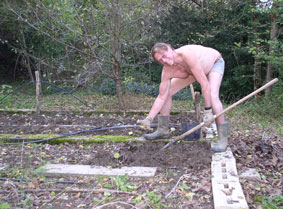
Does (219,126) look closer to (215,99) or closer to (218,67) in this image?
(215,99)

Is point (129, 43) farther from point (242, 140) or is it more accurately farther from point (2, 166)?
point (2, 166)

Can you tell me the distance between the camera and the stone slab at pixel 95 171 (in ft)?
10.6

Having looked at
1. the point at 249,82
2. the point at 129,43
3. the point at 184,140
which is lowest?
the point at 184,140

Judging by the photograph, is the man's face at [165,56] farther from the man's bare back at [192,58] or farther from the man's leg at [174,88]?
the man's leg at [174,88]

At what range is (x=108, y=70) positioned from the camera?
855cm

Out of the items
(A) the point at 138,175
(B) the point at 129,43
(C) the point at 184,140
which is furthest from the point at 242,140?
(B) the point at 129,43

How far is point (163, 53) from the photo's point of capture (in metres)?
3.69

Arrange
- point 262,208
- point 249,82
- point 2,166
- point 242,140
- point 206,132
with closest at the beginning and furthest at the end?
point 262,208 < point 2,166 < point 242,140 < point 206,132 < point 249,82

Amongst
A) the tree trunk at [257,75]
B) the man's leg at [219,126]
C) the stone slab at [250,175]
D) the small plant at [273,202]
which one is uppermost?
the tree trunk at [257,75]


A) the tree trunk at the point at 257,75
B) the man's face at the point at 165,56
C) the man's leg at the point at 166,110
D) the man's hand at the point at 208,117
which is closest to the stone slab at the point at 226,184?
the man's hand at the point at 208,117

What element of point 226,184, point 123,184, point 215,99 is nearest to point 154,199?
point 123,184

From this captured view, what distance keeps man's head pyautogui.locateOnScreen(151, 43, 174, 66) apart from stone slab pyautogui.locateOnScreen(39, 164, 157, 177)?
1.38 meters

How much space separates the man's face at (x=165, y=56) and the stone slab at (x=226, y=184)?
4.35 feet

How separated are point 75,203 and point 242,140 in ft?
9.08
